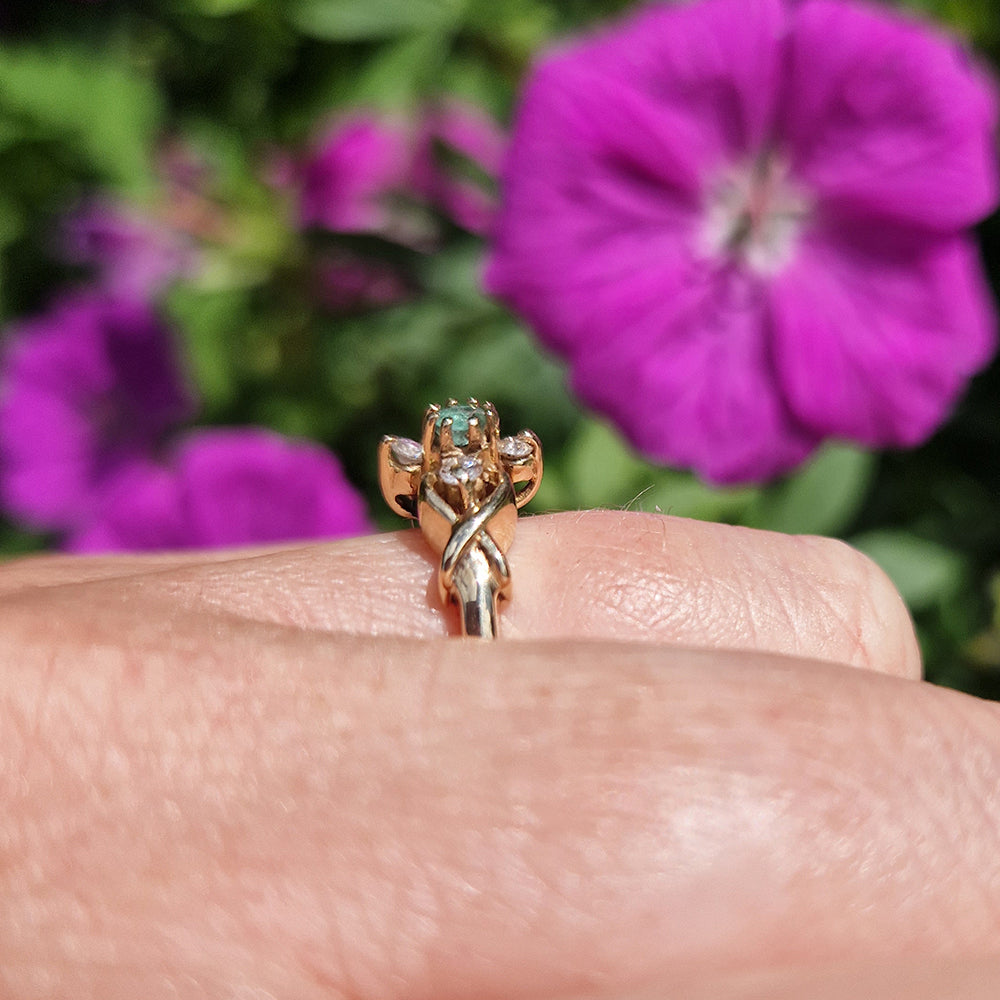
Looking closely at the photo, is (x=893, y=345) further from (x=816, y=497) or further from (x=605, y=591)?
(x=605, y=591)

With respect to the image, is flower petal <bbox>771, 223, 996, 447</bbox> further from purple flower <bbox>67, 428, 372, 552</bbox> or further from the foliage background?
purple flower <bbox>67, 428, 372, 552</bbox>

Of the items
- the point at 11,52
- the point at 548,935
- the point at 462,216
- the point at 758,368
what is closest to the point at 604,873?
the point at 548,935

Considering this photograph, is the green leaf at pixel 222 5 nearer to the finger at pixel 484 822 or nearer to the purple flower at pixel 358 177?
the purple flower at pixel 358 177

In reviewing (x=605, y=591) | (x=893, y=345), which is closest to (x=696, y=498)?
(x=893, y=345)

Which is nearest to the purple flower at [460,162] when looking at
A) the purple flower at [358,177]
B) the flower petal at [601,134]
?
the purple flower at [358,177]

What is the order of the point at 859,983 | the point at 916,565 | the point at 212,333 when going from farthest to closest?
the point at 212,333
the point at 916,565
the point at 859,983

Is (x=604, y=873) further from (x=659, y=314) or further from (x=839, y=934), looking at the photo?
(x=659, y=314)

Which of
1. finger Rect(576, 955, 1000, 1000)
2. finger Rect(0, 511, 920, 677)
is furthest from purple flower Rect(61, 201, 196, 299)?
finger Rect(576, 955, 1000, 1000)
